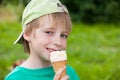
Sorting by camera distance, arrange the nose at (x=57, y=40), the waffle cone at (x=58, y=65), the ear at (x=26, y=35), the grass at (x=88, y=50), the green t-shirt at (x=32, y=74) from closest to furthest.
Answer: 1. the waffle cone at (x=58, y=65)
2. the nose at (x=57, y=40)
3. the green t-shirt at (x=32, y=74)
4. the ear at (x=26, y=35)
5. the grass at (x=88, y=50)

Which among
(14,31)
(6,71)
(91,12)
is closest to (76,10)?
(91,12)

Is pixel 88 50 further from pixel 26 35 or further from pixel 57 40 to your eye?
pixel 57 40

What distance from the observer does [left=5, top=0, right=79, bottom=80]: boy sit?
10.1ft

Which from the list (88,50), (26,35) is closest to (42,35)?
(26,35)

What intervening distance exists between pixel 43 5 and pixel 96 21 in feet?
28.0

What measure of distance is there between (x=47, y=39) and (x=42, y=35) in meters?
0.06

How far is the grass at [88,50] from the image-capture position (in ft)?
21.8

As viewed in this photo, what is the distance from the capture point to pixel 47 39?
307cm

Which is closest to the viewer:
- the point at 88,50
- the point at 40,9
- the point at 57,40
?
the point at 57,40

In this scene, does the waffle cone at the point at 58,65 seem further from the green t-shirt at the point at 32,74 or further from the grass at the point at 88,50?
the grass at the point at 88,50

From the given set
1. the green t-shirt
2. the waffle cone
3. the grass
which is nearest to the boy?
the green t-shirt

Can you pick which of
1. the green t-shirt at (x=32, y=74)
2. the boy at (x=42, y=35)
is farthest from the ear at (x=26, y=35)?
the green t-shirt at (x=32, y=74)

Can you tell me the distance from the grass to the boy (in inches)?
117

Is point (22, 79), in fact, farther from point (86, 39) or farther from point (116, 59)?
point (86, 39)
